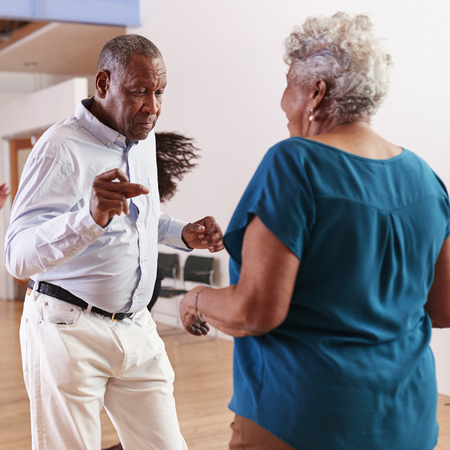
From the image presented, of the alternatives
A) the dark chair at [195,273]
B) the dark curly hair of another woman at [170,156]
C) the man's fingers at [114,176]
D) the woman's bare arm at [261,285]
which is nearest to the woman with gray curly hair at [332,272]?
the woman's bare arm at [261,285]

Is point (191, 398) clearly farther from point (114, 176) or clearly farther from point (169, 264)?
point (114, 176)

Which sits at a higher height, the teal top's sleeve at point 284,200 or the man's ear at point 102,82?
the man's ear at point 102,82

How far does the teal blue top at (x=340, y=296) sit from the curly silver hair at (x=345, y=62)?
133 mm

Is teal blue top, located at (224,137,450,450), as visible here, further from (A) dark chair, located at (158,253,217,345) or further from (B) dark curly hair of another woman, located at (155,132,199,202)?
(A) dark chair, located at (158,253,217,345)

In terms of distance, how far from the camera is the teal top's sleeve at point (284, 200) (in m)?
1.19

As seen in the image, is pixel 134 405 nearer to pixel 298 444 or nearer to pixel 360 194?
pixel 298 444

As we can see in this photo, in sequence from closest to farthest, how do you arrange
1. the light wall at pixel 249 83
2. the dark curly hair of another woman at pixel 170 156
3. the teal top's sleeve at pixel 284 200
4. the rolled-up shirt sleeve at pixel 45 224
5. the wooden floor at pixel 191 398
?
the teal top's sleeve at pixel 284 200
the rolled-up shirt sleeve at pixel 45 224
the wooden floor at pixel 191 398
the dark curly hair of another woman at pixel 170 156
the light wall at pixel 249 83

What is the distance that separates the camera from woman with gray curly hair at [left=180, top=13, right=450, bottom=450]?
1.22 metres

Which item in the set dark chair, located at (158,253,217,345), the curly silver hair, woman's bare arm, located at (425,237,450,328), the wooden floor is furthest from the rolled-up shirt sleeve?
dark chair, located at (158,253,217,345)

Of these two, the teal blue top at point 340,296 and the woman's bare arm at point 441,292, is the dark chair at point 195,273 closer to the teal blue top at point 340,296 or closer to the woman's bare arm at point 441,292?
the woman's bare arm at point 441,292

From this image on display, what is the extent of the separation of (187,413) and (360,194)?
334 centimetres

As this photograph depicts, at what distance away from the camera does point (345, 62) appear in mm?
1286

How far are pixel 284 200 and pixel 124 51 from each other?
1.01 metres

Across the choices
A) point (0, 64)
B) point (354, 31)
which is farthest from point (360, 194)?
point (0, 64)
